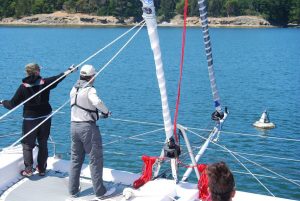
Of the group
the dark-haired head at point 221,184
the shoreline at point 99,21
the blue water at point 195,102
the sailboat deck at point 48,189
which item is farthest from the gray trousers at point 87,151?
the shoreline at point 99,21

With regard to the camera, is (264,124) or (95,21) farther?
(95,21)

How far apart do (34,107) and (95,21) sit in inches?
6059

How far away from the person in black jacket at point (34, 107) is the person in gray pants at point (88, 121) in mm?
734

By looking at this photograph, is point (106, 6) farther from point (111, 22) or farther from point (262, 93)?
point (262, 93)

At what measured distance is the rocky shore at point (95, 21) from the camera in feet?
513

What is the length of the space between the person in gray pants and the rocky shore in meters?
149

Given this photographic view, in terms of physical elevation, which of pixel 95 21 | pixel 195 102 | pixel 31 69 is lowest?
pixel 95 21

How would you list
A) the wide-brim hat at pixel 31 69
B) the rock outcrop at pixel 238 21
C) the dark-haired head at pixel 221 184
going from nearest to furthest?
the dark-haired head at pixel 221 184
the wide-brim hat at pixel 31 69
the rock outcrop at pixel 238 21

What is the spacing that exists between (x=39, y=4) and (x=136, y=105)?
147m

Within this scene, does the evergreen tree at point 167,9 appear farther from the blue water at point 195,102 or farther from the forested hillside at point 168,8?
the blue water at point 195,102

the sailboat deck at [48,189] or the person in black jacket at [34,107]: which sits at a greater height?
the person in black jacket at [34,107]

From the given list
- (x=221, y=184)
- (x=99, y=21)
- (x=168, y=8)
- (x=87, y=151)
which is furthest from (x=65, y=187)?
(x=168, y=8)

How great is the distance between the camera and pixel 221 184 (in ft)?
13.6

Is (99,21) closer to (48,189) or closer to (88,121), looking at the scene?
(48,189)
